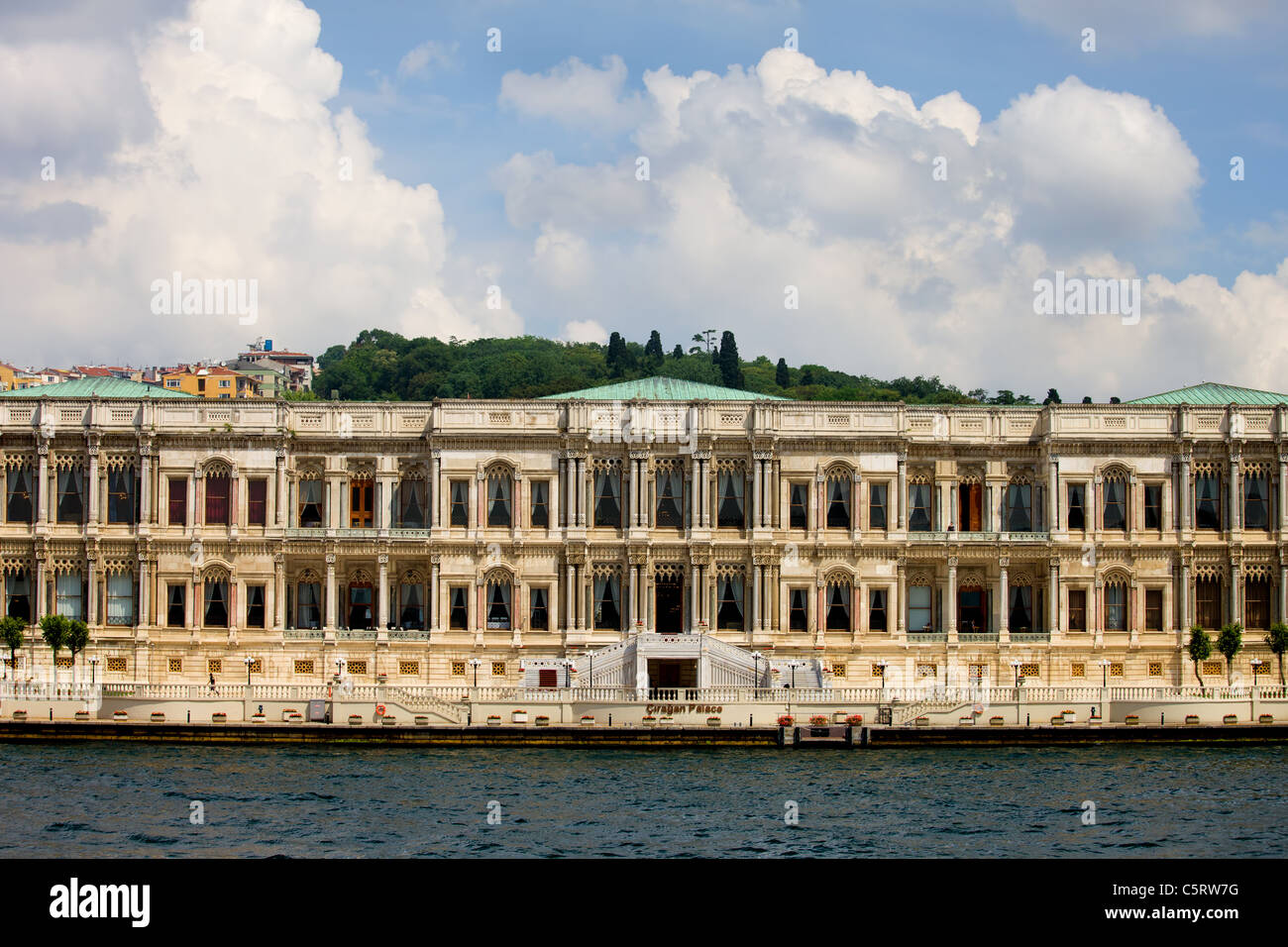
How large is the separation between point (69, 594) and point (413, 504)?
14.5m

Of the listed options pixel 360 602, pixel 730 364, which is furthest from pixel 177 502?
pixel 730 364

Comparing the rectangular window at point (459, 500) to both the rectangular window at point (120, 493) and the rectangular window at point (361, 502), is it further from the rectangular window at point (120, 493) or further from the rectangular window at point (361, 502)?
the rectangular window at point (120, 493)

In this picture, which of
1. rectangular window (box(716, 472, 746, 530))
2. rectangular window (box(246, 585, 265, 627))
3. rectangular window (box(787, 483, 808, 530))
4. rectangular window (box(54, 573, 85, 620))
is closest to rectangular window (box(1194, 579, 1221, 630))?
rectangular window (box(787, 483, 808, 530))

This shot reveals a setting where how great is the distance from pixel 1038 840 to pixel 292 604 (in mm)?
36134

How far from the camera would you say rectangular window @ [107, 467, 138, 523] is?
62344mm

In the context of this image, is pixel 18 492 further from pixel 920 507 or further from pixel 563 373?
pixel 563 373

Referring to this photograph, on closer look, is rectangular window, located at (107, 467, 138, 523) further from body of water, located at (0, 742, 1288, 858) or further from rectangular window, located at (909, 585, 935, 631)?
rectangular window, located at (909, 585, 935, 631)

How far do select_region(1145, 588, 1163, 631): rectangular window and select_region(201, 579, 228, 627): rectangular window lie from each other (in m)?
38.1

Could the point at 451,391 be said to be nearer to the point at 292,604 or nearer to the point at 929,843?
the point at 292,604

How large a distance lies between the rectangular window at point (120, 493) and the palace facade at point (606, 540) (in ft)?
0.30

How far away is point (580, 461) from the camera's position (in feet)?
202

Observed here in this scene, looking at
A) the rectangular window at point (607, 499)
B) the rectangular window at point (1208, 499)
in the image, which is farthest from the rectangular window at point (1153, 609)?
the rectangular window at point (607, 499)
